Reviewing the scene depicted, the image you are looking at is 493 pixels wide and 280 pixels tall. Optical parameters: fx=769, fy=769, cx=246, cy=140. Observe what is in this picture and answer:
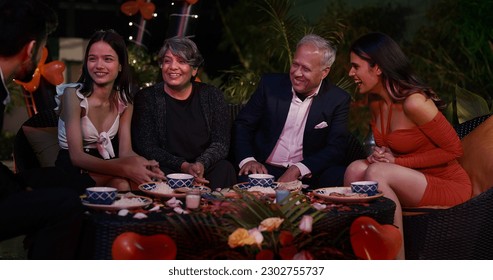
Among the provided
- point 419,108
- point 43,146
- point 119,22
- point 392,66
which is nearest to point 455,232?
point 419,108

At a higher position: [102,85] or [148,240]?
[102,85]

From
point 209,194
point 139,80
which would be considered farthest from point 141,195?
point 139,80

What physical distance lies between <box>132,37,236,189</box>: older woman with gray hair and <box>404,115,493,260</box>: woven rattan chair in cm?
131

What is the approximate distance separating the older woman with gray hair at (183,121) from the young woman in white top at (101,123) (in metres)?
0.16

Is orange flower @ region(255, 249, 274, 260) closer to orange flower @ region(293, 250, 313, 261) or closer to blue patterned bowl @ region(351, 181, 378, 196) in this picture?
orange flower @ region(293, 250, 313, 261)

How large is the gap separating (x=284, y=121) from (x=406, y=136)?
3.12 ft

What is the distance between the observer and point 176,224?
11.4 feet

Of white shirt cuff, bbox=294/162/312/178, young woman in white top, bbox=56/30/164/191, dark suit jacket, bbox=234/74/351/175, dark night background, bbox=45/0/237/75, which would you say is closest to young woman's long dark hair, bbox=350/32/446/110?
dark suit jacket, bbox=234/74/351/175

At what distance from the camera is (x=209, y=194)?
13.4 ft

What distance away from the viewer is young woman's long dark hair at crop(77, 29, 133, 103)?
471 cm

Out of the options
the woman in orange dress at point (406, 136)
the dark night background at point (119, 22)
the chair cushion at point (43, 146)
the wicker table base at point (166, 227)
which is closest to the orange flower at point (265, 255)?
the wicker table base at point (166, 227)
